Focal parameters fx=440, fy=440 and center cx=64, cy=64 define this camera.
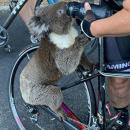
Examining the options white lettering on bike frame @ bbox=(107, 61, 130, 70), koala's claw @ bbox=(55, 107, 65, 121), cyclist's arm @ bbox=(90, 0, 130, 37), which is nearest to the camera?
cyclist's arm @ bbox=(90, 0, 130, 37)

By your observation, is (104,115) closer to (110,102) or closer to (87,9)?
(110,102)

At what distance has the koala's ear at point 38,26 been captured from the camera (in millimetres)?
3191

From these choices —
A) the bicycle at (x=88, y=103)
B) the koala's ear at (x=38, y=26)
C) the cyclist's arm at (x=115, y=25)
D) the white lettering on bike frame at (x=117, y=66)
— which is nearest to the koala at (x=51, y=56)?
the koala's ear at (x=38, y=26)

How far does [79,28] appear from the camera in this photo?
316cm

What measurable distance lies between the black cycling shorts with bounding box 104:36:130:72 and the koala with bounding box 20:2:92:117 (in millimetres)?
183

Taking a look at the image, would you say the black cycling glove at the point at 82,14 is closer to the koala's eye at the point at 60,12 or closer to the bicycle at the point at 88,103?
the koala's eye at the point at 60,12

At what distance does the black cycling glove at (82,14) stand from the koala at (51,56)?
16cm

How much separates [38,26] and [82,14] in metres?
0.44

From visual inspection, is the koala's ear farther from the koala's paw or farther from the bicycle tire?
the bicycle tire

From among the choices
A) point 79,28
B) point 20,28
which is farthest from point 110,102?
point 20,28

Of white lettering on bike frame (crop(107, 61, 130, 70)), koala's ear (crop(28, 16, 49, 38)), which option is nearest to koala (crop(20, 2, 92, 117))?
koala's ear (crop(28, 16, 49, 38))

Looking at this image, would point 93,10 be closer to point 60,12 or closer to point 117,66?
point 60,12

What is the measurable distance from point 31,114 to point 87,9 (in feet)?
5.04

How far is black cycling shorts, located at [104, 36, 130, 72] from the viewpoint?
324 centimetres
